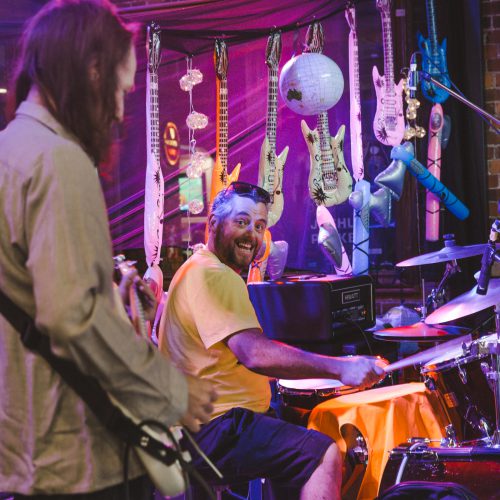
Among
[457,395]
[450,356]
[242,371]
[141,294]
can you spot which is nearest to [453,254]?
[450,356]

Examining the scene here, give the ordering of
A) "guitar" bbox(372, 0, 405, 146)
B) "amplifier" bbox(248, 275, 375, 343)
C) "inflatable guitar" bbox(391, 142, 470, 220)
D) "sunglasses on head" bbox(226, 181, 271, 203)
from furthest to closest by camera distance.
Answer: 1. "guitar" bbox(372, 0, 405, 146)
2. "inflatable guitar" bbox(391, 142, 470, 220)
3. "amplifier" bbox(248, 275, 375, 343)
4. "sunglasses on head" bbox(226, 181, 271, 203)

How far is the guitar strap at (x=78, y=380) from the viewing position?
1.29 m

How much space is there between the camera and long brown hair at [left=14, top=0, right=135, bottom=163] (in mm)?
1302

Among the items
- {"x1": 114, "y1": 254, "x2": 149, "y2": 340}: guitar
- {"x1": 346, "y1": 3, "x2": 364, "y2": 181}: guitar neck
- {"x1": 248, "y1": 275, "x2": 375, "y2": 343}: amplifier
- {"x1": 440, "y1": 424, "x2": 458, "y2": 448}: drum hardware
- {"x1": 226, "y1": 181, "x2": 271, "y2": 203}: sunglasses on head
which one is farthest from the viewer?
{"x1": 346, "y1": 3, "x2": 364, "y2": 181}: guitar neck

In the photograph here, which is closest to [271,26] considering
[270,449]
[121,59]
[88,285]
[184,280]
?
[184,280]

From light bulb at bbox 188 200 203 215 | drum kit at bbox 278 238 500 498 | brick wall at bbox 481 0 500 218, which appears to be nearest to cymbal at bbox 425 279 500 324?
drum kit at bbox 278 238 500 498

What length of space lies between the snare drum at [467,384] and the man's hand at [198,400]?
60.9 inches

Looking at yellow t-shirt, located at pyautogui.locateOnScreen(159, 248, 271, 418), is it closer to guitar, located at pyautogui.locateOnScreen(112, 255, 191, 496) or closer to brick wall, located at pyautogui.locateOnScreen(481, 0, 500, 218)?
guitar, located at pyautogui.locateOnScreen(112, 255, 191, 496)

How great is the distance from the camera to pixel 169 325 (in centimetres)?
258

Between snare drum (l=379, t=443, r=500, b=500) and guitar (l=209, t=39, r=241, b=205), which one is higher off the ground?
guitar (l=209, t=39, r=241, b=205)

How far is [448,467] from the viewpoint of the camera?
246cm

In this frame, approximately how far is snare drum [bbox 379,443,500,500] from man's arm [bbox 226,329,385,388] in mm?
380

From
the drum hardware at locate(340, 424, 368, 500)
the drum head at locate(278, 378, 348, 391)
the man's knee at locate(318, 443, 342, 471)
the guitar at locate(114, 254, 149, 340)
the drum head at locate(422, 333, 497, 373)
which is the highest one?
the guitar at locate(114, 254, 149, 340)

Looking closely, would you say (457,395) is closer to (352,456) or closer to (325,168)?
(352,456)
